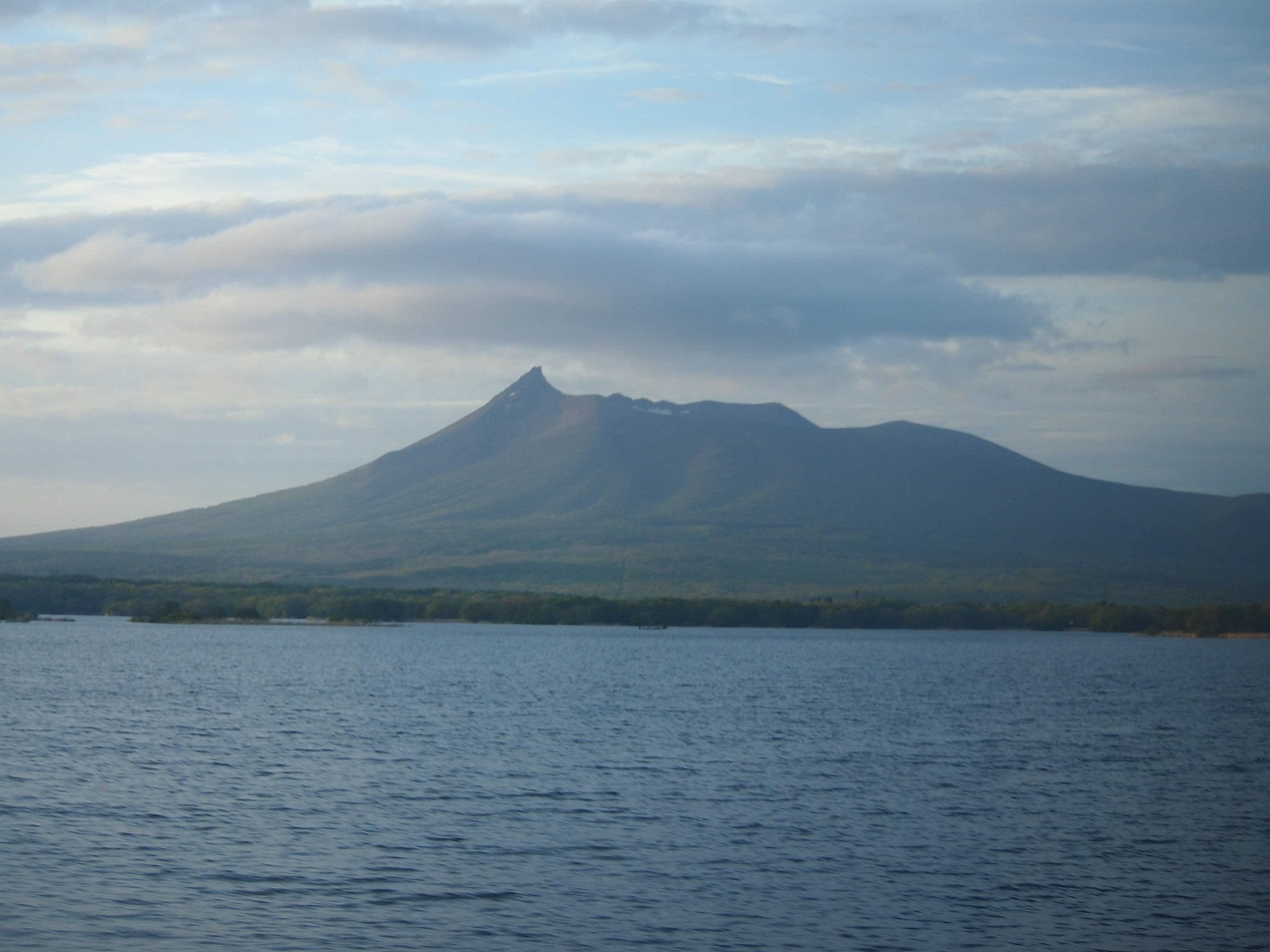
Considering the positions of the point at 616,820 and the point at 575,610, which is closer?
the point at 616,820

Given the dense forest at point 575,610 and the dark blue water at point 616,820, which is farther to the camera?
the dense forest at point 575,610

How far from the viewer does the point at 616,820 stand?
29641mm

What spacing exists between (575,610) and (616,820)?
432 feet

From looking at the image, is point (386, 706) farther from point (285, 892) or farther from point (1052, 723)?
point (285, 892)

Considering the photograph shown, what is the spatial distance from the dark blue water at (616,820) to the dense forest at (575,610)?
91300 mm

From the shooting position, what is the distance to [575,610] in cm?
16075

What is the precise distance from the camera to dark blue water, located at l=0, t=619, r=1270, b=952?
21188 millimetres

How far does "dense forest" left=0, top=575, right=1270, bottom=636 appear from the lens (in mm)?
155250

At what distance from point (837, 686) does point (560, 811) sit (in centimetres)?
4635

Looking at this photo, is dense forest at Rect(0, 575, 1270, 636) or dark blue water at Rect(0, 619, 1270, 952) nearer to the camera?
dark blue water at Rect(0, 619, 1270, 952)

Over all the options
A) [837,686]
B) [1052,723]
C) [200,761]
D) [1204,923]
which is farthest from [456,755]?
[837,686]

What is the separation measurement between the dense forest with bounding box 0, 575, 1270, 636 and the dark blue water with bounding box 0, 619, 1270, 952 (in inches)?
3595

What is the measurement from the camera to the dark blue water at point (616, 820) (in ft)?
69.5

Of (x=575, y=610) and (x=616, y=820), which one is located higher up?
(x=616, y=820)
